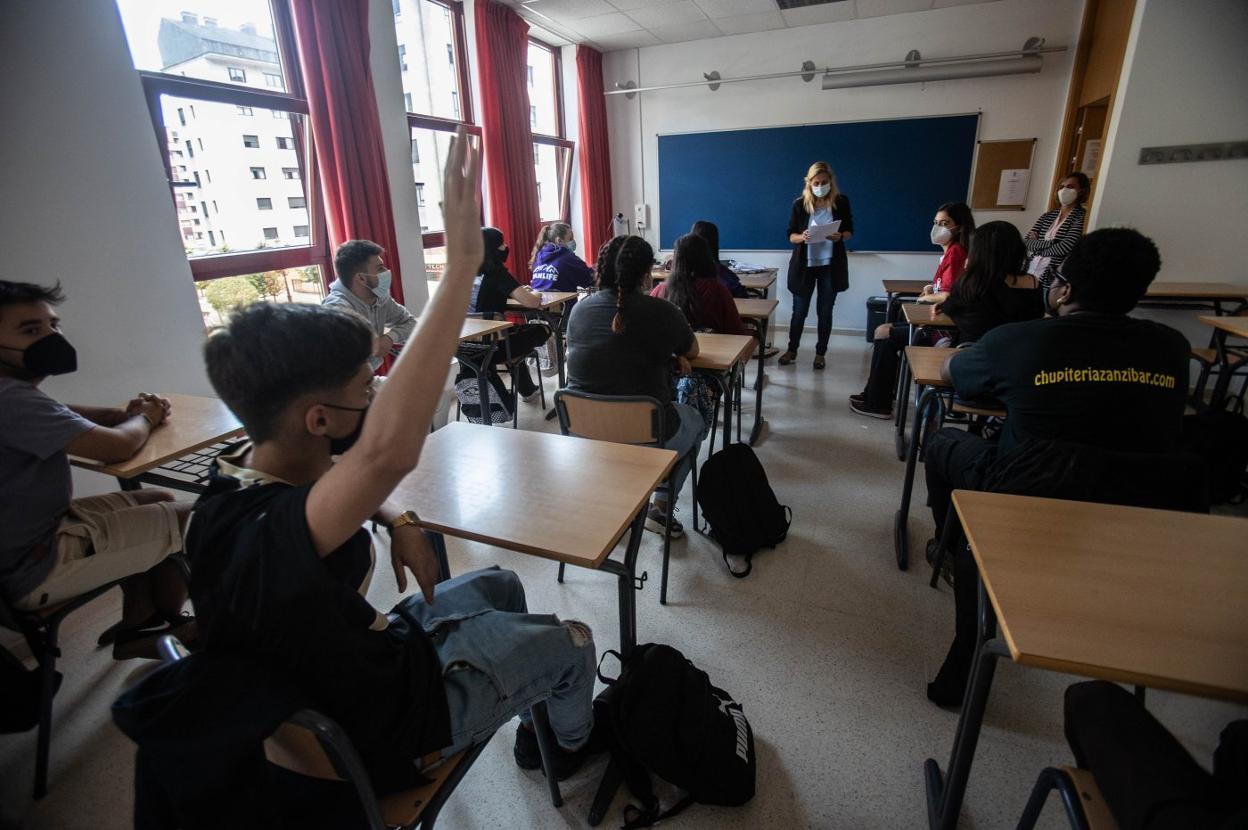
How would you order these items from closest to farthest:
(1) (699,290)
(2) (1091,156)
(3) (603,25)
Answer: (1) (699,290) < (2) (1091,156) < (3) (603,25)

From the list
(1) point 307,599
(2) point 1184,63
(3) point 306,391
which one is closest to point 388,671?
(1) point 307,599

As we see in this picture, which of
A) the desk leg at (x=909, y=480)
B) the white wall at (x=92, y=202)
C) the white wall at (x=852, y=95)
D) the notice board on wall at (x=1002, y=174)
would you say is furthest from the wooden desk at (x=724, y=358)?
the notice board on wall at (x=1002, y=174)

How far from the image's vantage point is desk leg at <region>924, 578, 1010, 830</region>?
1084mm

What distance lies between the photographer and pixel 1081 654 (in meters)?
0.87

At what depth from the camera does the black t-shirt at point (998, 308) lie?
265cm

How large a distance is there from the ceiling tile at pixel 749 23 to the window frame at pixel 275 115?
3816 millimetres

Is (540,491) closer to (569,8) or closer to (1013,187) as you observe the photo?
(569,8)

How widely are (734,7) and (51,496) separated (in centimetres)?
577

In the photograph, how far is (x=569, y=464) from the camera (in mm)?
1569

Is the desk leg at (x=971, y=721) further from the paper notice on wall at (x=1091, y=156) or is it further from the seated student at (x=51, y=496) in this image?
the paper notice on wall at (x=1091, y=156)

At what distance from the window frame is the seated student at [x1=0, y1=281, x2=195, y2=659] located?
1551 millimetres

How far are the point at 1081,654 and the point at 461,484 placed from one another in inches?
49.9

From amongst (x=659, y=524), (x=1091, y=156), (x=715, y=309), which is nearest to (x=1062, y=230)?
(x=1091, y=156)

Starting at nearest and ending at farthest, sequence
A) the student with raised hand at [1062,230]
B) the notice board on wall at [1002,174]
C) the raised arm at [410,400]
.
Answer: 1. the raised arm at [410,400]
2. the student with raised hand at [1062,230]
3. the notice board on wall at [1002,174]
